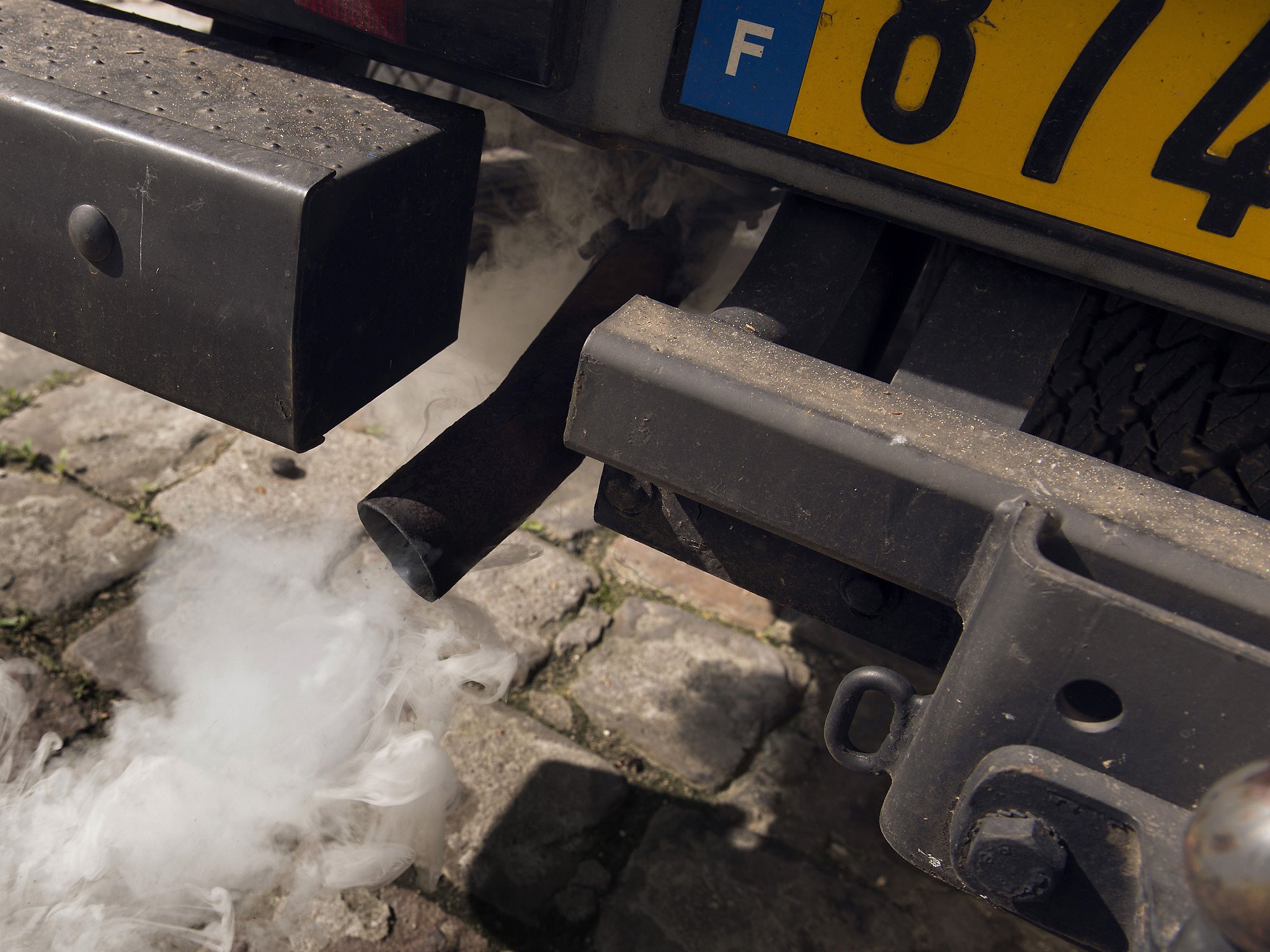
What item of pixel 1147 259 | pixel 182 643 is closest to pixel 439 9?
pixel 1147 259

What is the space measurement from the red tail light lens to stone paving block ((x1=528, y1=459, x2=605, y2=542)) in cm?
137

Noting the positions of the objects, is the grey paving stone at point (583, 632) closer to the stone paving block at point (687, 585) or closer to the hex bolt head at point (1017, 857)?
the stone paving block at point (687, 585)

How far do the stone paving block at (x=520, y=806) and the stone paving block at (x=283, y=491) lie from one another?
0.65 meters

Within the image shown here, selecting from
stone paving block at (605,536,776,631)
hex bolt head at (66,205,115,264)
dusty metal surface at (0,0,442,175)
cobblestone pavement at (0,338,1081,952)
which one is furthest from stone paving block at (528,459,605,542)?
hex bolt head at (66,205,115,264)

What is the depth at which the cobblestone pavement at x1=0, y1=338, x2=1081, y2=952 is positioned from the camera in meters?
1.67

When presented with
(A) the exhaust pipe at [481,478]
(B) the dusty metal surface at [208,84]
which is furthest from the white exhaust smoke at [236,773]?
(B) the dusty metal surface at [208,84]

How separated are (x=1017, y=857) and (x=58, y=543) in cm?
210

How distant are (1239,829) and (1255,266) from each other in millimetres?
642

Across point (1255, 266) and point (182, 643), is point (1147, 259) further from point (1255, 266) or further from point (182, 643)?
point (182, 643)

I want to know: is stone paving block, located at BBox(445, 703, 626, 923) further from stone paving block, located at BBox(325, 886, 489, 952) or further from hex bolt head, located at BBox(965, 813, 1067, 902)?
hex bolt head, located at BBox(965, 813, 1067, 902)

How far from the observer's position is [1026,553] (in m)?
0.84

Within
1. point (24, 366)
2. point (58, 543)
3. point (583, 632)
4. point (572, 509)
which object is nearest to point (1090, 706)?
point (583, 632)

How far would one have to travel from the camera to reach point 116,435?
2520 millimetres

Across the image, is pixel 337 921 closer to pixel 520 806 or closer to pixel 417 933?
pixel 417 933
